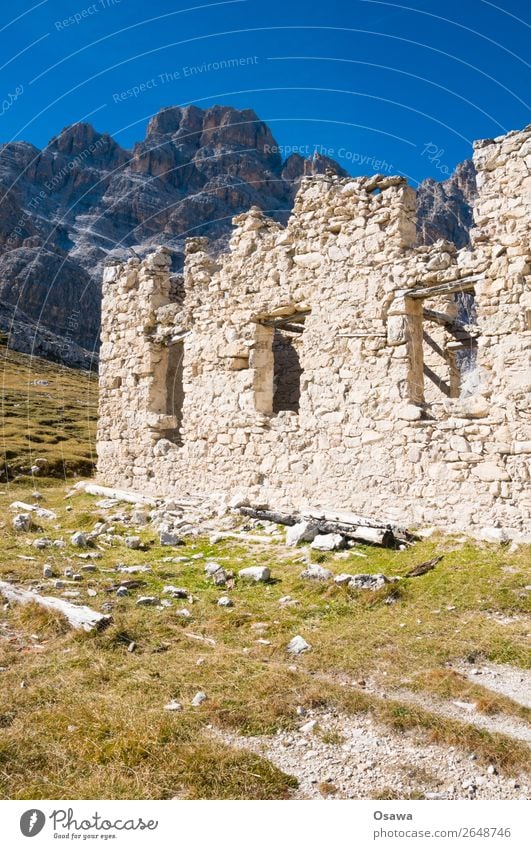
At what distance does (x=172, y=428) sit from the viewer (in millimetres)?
14500

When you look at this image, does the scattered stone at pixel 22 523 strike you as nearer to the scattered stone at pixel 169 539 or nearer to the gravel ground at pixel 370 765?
the scattered stone at pixel 169 539

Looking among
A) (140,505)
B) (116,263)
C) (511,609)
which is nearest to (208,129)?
(116,263)

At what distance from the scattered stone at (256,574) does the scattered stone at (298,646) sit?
A: 186 centimetres

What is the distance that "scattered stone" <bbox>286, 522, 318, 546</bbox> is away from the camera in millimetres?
8672

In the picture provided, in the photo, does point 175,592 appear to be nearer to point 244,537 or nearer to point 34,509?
point 244,537

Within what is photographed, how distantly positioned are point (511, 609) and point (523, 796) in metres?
2.95

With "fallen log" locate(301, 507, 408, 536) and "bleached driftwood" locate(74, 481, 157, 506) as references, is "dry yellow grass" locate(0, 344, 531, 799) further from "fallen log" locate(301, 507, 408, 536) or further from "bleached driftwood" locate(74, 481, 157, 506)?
"bleached driftwood" locate(74, 481, 157, 506)

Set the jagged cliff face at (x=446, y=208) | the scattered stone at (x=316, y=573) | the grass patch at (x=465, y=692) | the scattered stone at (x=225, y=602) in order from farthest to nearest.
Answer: the jagged cliff face at (x=446, y=208), the scattered stone at (x=316, y=573), the scattered stone at (x=225, y=602), the grass patch at (x=465, y=692)

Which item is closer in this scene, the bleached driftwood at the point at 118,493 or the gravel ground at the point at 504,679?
the gravel ground at the point at 504,679

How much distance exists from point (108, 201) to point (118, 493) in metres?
75.7

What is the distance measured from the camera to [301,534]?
8.72 metres

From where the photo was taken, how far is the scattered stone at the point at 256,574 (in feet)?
23.3

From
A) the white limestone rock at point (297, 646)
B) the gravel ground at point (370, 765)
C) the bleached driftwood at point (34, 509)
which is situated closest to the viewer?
the gravel ground at point (370, 765)

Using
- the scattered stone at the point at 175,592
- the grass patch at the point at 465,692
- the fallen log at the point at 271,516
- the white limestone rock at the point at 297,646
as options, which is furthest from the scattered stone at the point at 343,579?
the fallen log at the point at 271,516
